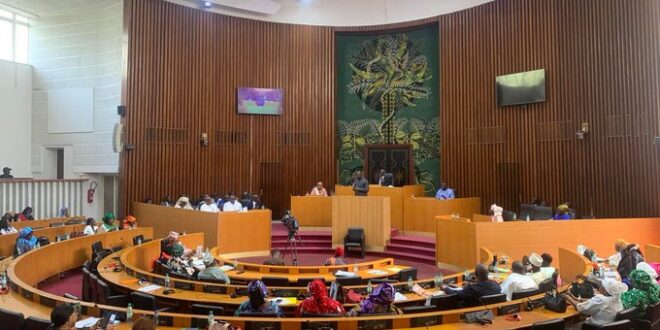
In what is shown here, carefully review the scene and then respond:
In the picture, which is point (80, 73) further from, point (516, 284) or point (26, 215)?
point (516, 284)

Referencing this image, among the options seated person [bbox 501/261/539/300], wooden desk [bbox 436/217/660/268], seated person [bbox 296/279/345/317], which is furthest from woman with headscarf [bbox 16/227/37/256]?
wooden desk [bbox 436/217/660/268]

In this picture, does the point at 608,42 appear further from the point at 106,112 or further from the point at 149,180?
the point at 106,112

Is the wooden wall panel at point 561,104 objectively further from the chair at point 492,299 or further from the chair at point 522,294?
the chair at point 492,299

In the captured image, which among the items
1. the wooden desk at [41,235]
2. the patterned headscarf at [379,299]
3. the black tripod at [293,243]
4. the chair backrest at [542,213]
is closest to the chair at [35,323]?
the patterned headscarf at [379,299]

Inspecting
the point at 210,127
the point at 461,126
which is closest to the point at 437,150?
the point at 461,126

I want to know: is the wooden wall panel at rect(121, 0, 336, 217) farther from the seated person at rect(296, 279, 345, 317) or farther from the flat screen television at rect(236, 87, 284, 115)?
the seated person at rect(296, 279, 345, 317)

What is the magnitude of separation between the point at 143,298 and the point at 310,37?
13.4 meters

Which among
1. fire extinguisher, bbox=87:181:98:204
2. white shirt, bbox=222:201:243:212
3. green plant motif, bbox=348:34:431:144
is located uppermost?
green plant motif, bbox=348:34:431:144

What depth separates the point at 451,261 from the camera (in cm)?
1008

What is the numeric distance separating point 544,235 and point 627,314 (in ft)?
18.9

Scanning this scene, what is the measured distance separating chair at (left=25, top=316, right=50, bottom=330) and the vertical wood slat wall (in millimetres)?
10908

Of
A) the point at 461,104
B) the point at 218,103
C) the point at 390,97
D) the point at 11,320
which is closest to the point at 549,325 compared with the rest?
the point at 11,320

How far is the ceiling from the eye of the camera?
51.9ft

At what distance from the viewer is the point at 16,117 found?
15.8m
